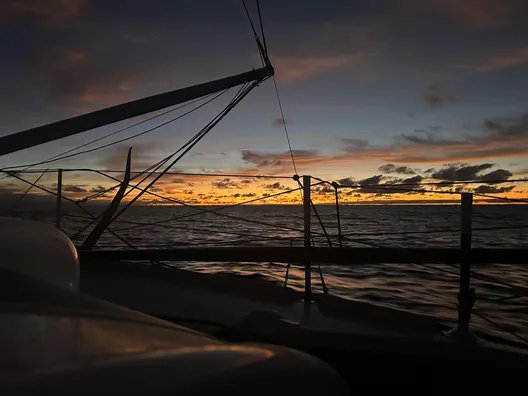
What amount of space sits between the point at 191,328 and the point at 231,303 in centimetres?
105

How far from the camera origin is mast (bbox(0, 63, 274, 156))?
4.23 metres

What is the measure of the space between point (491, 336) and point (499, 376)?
11.7ft

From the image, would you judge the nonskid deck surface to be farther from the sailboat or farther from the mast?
the mast

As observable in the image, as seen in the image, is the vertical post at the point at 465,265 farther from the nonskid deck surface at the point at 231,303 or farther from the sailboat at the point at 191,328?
the nonskid deck surface at the point at 231,303

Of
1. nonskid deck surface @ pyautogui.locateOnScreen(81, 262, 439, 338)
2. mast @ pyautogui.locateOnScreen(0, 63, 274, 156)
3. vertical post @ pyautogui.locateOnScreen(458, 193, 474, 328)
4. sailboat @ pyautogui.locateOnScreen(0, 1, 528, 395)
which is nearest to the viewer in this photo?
sailboat @ pyautogui.locateOnScreen(0, 1, 528, 395)

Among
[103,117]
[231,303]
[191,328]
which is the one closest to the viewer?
[191,328]

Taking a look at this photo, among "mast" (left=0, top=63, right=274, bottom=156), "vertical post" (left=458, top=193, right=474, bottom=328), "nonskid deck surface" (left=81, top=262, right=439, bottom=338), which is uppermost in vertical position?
"mast" (left=0, top=63, right=274, bottom=156)

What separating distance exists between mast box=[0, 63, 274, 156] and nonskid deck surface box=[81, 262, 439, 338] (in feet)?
5.92

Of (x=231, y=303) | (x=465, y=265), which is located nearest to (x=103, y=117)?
(x=231, y=303)

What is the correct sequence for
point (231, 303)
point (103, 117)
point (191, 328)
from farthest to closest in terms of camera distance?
point (103, 117) < point (231, 303) < point (191, 328)

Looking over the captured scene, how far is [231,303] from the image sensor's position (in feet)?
15.8

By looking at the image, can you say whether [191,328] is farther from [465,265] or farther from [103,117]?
[465,265]

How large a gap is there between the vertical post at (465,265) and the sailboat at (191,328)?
0.02 meters

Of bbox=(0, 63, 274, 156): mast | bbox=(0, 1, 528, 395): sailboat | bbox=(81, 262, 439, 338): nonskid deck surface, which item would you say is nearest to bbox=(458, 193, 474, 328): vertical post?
bbox=(0, 1, 528, 395): sailboat
